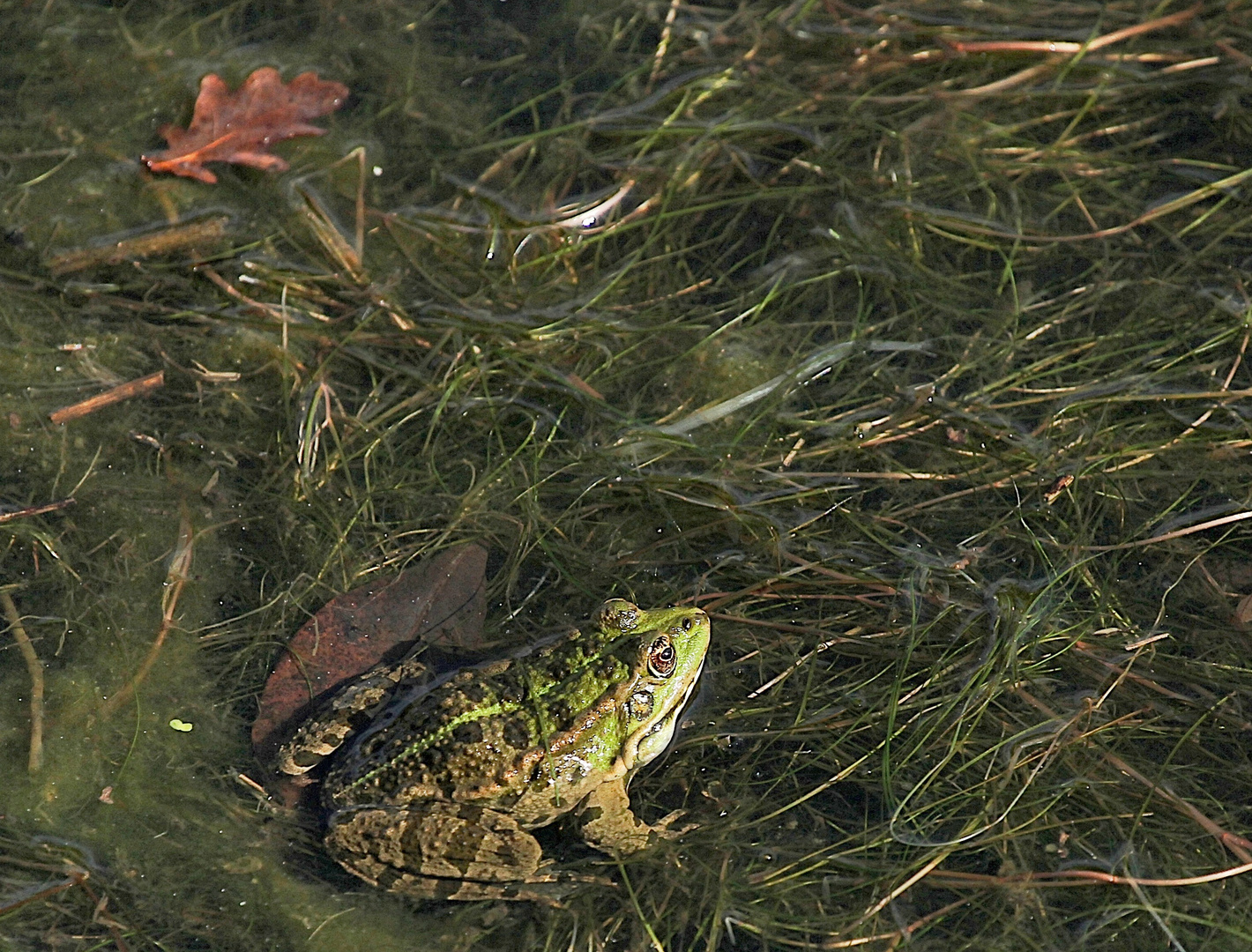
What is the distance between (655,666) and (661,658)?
3 centimetres

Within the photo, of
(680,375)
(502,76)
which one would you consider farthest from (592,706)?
(502,76)

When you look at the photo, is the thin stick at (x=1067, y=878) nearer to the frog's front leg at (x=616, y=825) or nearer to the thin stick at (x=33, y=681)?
the frog's front leg at (x=616, y=825)

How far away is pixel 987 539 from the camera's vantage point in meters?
3.66

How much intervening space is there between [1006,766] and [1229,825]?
599 millimetres

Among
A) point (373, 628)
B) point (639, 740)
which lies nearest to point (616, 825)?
point (639, 740)

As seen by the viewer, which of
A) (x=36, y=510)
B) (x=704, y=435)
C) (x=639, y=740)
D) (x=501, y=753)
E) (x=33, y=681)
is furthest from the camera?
(x=704, y=435)

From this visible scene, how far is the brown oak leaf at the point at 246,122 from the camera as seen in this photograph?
15.2 feet

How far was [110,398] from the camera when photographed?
4.02 meters

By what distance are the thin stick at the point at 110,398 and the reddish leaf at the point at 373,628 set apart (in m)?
1.14

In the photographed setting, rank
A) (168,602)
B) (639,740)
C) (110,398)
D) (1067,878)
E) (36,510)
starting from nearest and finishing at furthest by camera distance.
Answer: (1067,878) < (639,740) < (168,602) < (36,510) < (110,398)

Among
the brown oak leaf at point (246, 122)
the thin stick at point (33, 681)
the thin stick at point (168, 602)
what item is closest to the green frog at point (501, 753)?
the thin stick at point (168, 602)

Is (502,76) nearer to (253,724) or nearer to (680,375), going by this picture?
(680,375)

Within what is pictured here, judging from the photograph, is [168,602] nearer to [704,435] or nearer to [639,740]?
[639,740]

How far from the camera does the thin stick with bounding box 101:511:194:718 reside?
3.43 meters
